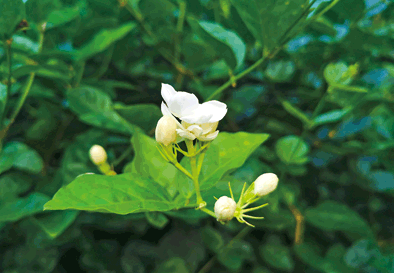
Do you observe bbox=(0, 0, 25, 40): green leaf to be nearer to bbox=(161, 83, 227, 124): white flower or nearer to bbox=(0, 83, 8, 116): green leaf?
bbox=(0, 83, 8, 116): green leaf

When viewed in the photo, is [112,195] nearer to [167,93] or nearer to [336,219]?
[167,93]

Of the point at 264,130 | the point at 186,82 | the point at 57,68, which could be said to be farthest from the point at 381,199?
the point at 57,68

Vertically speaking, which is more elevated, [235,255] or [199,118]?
[199,118]

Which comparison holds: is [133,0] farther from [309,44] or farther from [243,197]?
[243,197]

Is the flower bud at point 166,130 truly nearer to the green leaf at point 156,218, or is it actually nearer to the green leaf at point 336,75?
the green leaf at point 156,218

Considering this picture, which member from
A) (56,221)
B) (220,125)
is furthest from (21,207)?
(220,125)

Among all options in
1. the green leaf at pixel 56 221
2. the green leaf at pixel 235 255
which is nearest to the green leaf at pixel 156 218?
the green leaf at pixel 56 221
